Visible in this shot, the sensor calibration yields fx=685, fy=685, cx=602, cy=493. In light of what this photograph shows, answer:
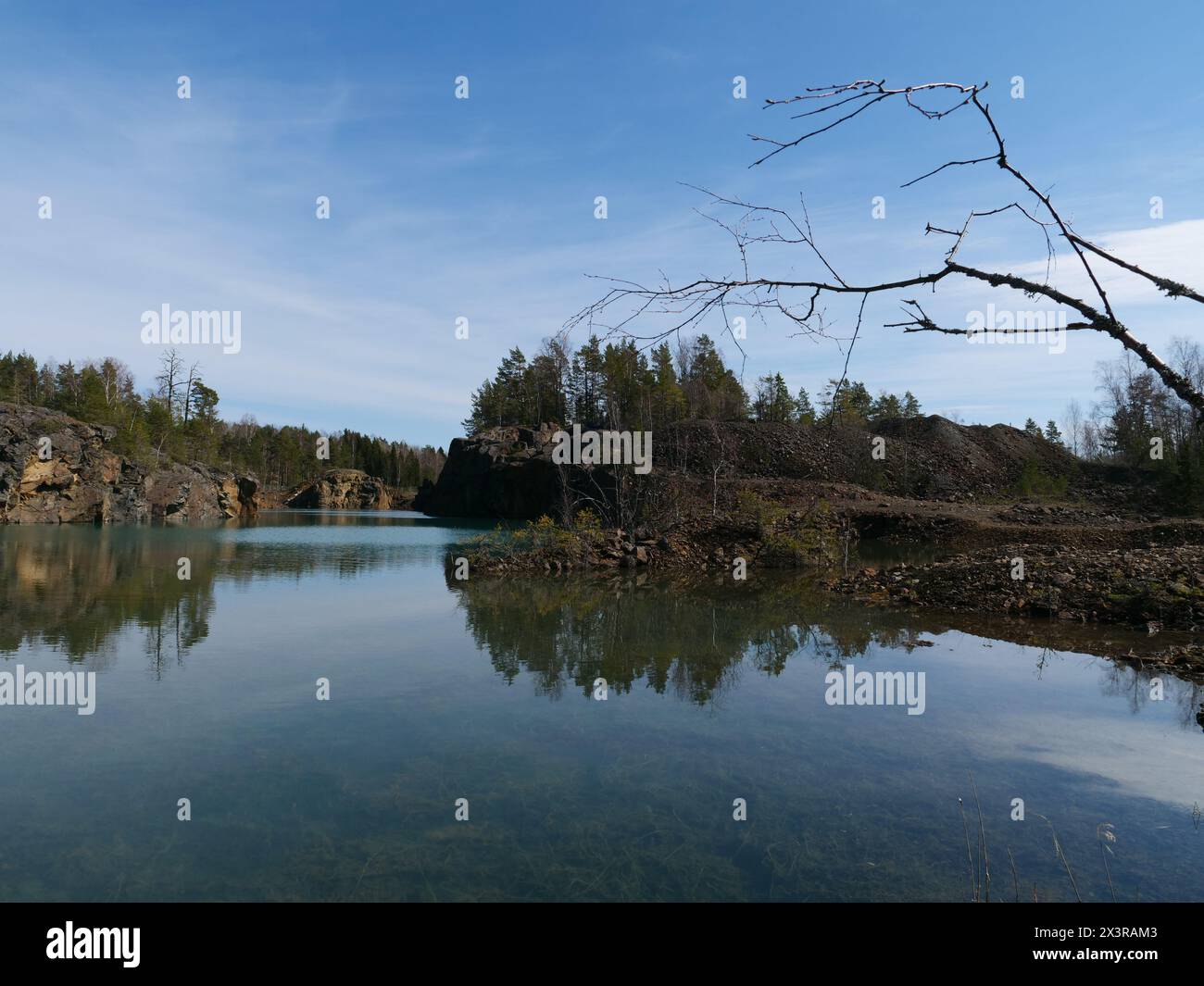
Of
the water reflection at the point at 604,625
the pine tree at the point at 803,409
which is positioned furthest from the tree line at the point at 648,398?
the water reflection at the point at 604,625

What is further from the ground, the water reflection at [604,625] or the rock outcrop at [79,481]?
the rock outcrop at [79,481]

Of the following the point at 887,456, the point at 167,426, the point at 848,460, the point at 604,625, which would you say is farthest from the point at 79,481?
the point at 887,456

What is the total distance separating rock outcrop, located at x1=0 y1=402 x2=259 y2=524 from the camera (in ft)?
149

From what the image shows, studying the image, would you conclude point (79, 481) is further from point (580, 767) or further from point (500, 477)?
point (580, 767)

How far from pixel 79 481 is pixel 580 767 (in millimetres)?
57853

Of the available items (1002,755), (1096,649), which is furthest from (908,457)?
(1002,755)

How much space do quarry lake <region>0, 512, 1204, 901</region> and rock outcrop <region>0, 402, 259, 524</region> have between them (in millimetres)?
42836

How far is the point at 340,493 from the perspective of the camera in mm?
90812

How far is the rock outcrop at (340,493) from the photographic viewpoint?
8956 cm

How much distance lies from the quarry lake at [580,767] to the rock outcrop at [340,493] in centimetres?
8068

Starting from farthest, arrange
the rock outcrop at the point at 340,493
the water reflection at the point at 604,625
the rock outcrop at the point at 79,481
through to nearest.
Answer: the rock outcrop at the point at 340,493
the rock outcrop at the point at 79,481
the water reflection at the point at 604,625

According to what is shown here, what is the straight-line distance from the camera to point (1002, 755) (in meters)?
6.60

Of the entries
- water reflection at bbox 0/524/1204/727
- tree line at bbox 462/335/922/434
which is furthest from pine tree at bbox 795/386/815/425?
water reflection at bbox 0/524/1204/727

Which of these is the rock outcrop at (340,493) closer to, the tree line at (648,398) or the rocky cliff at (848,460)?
the tree line at (648,398)
